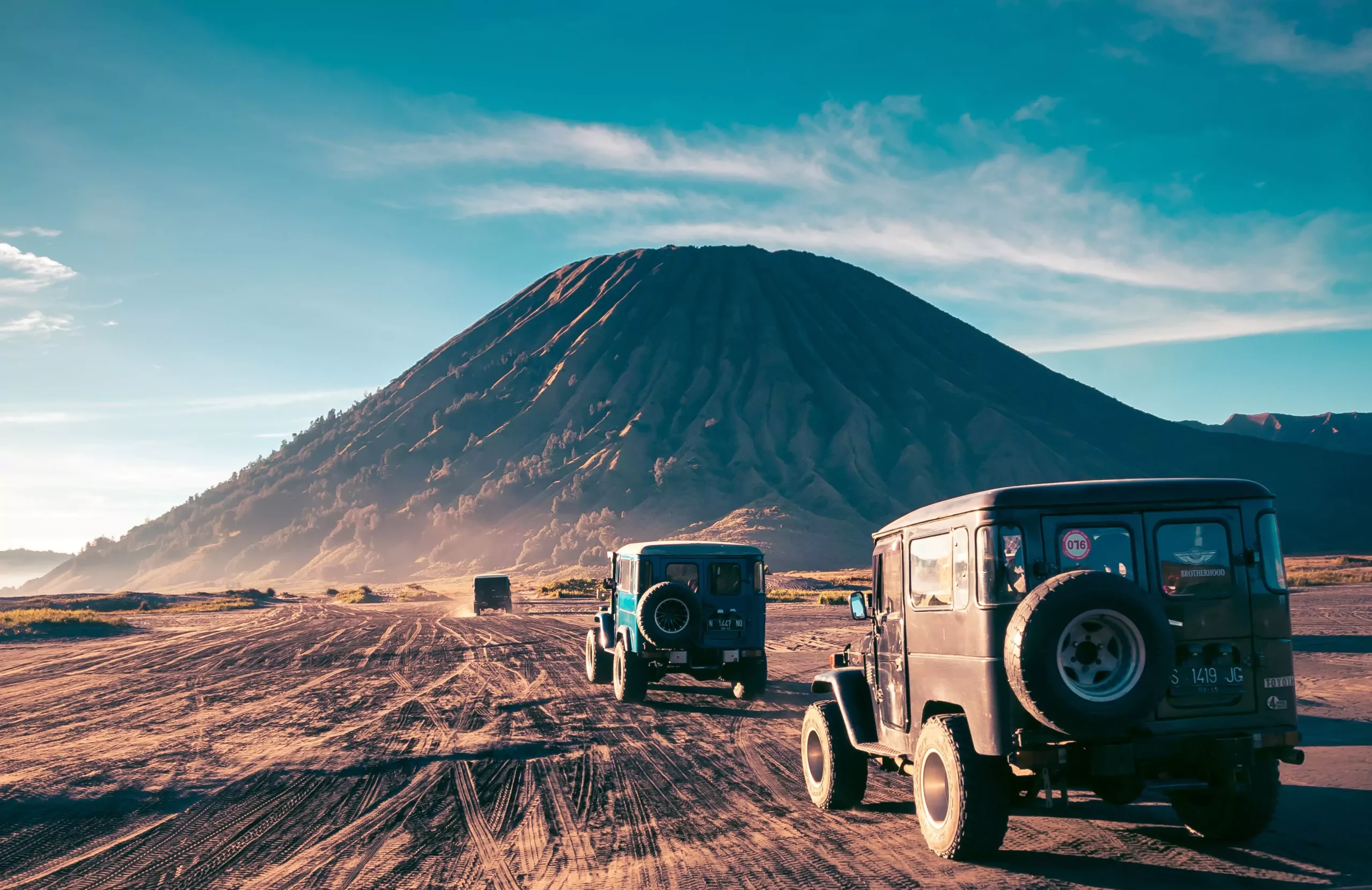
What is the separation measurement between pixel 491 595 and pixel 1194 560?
4322 centimetres

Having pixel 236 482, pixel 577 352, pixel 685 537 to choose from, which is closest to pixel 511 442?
pixel 577 352

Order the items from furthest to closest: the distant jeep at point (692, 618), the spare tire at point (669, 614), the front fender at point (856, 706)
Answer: the distant jeep at point (692, 618)
the spare tire at point (669, 614)
the front fender at point (856, 706)

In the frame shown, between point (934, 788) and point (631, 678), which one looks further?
point (631, 678)

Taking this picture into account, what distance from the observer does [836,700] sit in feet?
28.7

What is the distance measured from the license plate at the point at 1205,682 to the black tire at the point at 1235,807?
529 millimetres

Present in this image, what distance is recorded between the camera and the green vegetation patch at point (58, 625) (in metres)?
36.9

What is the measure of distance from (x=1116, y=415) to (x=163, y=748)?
163214 millimetres

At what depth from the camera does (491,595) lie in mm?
47188

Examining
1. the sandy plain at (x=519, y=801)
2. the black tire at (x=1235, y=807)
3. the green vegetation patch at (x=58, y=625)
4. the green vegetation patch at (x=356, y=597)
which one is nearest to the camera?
the black tire at (x=1235, y=807)

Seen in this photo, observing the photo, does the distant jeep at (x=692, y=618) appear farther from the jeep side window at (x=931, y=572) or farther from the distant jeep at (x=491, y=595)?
the distant jeep at (x=491, y=595)

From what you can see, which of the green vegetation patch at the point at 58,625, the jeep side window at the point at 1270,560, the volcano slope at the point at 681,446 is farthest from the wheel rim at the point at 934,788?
the volcano slope at the point at 681,446

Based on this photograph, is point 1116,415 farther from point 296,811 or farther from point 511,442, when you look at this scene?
point 296,811

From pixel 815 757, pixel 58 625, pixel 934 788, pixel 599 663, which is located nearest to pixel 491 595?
pixel 58 625

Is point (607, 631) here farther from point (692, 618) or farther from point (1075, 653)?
point (1075, 653)
